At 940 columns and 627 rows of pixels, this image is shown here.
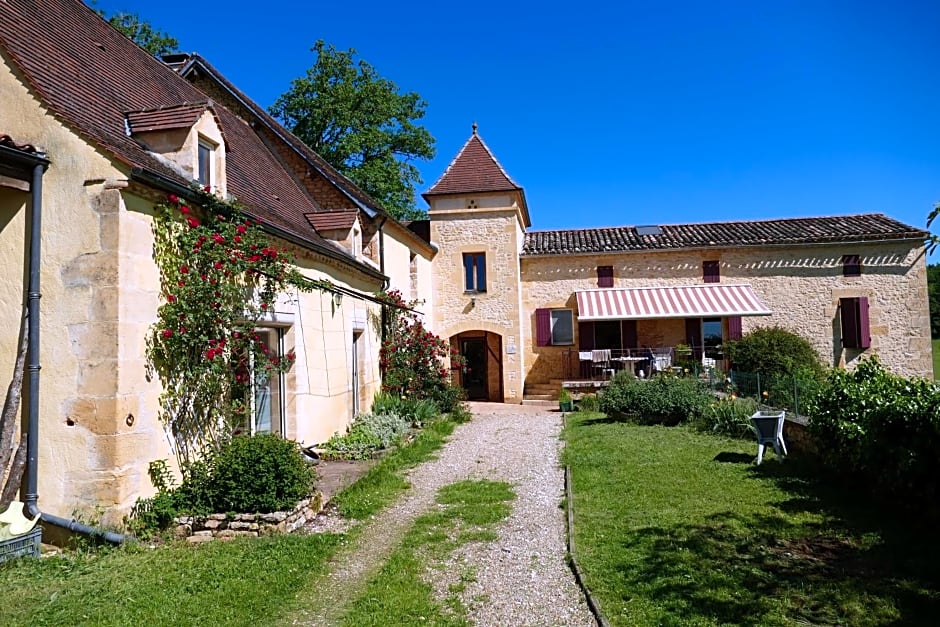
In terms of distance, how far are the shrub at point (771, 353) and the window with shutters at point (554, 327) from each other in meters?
6.11

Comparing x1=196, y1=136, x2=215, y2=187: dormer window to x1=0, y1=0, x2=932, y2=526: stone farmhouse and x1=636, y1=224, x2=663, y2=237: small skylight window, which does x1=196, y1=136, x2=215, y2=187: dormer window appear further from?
x1=636, y1=224, x2=663, y2=237: small skylight window

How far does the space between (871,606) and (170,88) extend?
14019 mm

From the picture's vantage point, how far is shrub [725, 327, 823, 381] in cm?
2170

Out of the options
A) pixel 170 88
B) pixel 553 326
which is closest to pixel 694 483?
pixel 170 88

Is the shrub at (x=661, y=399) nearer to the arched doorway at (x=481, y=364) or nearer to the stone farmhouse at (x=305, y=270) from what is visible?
the stone farmhouse at (x=305, y=270)

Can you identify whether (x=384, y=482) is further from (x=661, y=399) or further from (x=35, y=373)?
(x=661, y=399)

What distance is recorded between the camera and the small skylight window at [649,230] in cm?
2659

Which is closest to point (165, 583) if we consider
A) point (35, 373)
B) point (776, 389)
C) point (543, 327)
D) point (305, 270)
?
point (35, 373)

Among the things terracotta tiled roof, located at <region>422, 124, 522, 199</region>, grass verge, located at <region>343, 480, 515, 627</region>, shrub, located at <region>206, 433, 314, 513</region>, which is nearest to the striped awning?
terracotta tiled roof, located at <region>422, 124, 522, 199</region>

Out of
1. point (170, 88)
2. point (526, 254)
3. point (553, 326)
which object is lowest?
point (553, 326)

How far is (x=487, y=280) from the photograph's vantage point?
2397cm

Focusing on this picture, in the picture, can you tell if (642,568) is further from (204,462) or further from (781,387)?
(781,387)

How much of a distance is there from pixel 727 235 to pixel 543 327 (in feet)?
29.2

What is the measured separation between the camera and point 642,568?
5.97 meters
